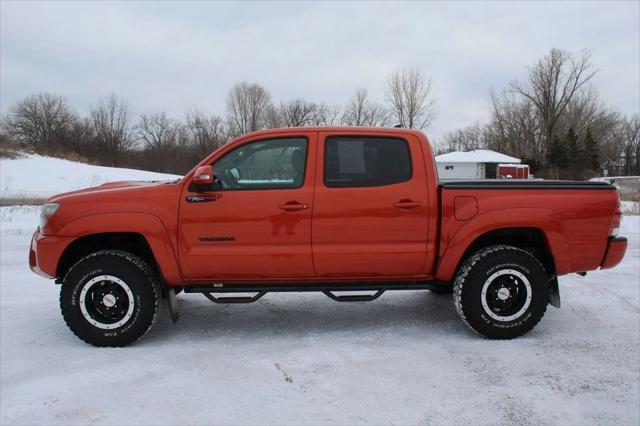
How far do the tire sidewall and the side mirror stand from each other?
91.4 inches

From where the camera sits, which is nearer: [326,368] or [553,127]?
[326,368]

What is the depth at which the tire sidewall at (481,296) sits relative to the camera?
415 centimetres

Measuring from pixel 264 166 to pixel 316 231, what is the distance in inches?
28.8

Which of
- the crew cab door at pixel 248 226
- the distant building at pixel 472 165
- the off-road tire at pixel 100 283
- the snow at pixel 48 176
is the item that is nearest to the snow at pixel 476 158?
the distant building at pixel 472 165

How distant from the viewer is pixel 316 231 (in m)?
4.10

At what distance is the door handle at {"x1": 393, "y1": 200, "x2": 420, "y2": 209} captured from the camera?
4117 mm

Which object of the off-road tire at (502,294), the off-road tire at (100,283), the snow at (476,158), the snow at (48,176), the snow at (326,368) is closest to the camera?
the snow at (326,368)

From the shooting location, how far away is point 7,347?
404 centimetres

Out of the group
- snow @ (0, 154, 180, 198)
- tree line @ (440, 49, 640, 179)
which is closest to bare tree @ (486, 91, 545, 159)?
tree line @ (440, 49, 640, 179)

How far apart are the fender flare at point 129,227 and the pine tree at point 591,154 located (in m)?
59.3

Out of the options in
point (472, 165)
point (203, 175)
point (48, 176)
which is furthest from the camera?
point (472, 165)

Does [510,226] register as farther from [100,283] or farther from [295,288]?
[100,283]

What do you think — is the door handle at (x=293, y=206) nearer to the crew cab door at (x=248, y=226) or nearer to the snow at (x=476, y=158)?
the crew cab door at (x=248, y=226)

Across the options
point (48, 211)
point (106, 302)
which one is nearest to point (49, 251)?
point (48, 211)
